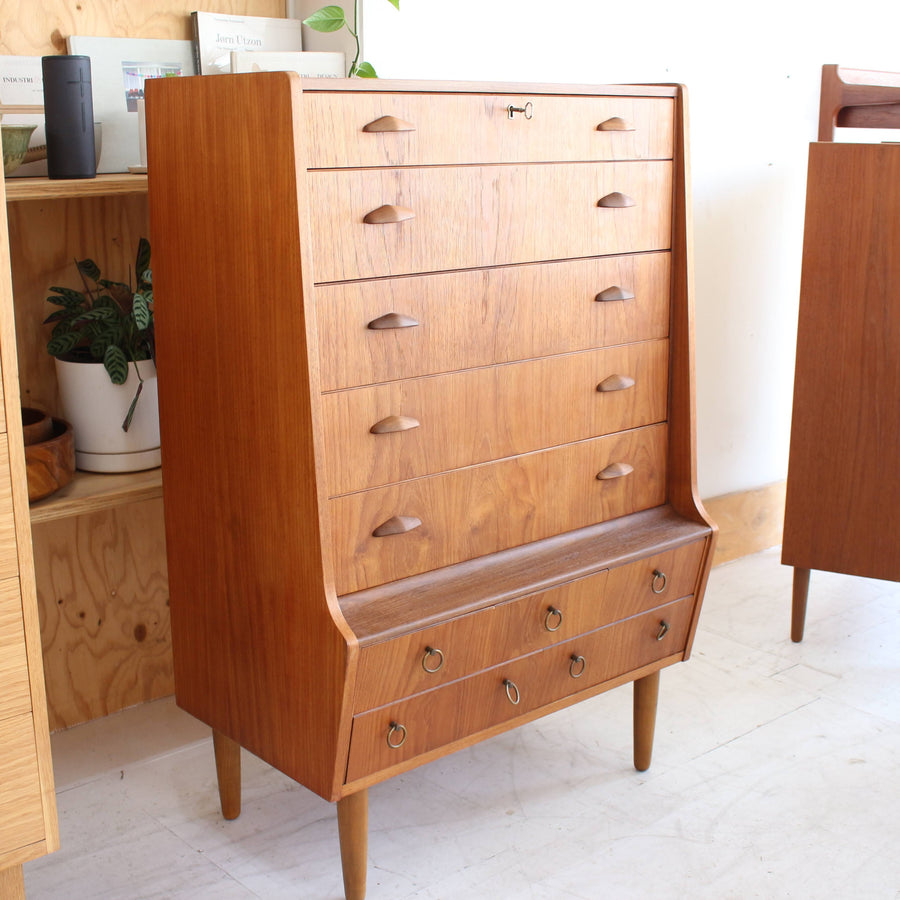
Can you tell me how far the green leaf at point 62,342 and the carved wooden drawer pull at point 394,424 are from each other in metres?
0.65

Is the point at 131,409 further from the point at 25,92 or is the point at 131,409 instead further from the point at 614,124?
the point at 614,124

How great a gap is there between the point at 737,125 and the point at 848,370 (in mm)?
831

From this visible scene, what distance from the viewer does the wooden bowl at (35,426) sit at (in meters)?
1.92

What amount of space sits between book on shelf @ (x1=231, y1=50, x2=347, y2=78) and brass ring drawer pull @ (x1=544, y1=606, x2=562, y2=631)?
3.45 feet

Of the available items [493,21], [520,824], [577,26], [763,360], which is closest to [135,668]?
[520,824]

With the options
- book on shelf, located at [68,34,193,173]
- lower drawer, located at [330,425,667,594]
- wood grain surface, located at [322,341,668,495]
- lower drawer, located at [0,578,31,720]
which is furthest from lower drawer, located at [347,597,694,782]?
book on shelf, located at [68,34,193,173]

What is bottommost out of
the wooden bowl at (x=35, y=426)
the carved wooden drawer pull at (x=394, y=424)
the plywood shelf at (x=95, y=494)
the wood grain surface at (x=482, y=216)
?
the plywood shelf at (x=95, y=494)

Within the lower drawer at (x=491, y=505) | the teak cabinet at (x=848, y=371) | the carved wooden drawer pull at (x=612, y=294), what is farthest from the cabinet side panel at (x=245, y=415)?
the teak cabinet at (x=848, y=371)

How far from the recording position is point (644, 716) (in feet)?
7.18

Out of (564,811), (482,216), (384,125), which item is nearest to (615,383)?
(482,216)

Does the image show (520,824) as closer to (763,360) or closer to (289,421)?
(289,421)

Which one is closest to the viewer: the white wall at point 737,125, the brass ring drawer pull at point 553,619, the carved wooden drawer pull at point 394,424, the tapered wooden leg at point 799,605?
the carved wooden drawer pull at point 394,424

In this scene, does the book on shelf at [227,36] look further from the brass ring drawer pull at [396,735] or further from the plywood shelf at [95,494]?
the brass ring drawer pull at [396,735]

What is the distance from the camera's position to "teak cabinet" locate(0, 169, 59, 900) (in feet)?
4.80
